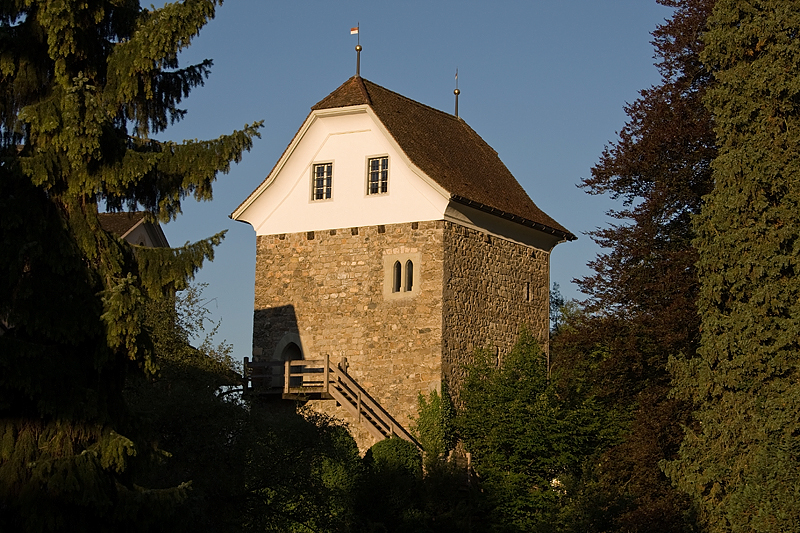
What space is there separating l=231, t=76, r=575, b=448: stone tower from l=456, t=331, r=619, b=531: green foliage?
1052 mm

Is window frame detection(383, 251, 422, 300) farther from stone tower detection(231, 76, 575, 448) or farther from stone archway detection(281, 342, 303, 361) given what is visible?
stone archway detection(281, 342, 303, 361)

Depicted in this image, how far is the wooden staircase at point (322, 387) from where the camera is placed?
3244 cm

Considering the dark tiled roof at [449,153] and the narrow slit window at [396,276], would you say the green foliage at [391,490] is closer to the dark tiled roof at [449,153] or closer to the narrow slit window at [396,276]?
the narrow slit window at [396,276]

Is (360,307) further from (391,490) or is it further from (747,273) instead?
(747,273)

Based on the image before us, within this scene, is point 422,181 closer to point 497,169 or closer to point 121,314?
point 497,169

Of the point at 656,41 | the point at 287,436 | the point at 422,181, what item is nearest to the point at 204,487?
the point at 287,436

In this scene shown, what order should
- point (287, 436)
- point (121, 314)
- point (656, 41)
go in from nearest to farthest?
point (121, 314)
point (287, 436)
point (656, 41)

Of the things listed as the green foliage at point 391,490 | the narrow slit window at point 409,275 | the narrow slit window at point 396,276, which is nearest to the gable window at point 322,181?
the narrow slit window at point 396,276

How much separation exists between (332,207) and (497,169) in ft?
20.7

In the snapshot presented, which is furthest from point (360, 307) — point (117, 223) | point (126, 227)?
point (117, 223)

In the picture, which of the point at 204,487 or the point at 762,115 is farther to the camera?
the point at 762,115

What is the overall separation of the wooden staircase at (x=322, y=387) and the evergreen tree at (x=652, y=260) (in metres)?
4.97

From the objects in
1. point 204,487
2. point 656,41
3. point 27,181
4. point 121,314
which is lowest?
point 204,487

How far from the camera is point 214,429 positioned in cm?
2302
